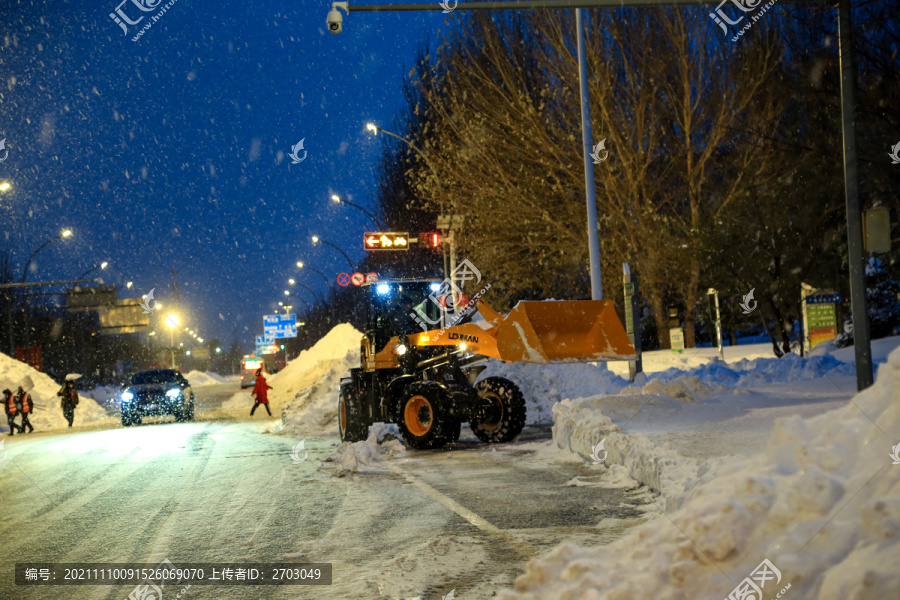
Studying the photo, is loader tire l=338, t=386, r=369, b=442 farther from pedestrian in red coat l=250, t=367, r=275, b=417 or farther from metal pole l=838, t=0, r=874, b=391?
pedestrian in red coat l=250, t=367, r=275, b=417

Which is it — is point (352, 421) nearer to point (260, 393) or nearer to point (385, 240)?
point (385, 240)

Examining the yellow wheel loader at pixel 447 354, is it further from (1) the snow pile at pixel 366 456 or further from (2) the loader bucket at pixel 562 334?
(1) the snow pile at pixel 366 456

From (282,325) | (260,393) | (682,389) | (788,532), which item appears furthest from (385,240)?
(282,325)

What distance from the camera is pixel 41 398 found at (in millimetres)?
32562

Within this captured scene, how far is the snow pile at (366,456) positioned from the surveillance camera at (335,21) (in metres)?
5.62

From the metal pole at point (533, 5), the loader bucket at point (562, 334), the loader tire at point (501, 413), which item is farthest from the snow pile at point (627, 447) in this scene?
the metal pole at point (533, 5)

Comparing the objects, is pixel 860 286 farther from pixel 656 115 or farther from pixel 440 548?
pixel 656 115

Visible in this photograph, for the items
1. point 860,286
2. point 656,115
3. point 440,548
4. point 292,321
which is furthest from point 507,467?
point 292,321

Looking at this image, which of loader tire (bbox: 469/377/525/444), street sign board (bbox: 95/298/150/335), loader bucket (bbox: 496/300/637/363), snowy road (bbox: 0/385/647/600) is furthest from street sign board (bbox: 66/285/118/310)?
loader bucket (bbox: 496/300/637/363)

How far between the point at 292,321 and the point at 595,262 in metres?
63.1

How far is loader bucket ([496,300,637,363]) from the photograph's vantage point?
443 inches

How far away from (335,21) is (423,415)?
19.3 ft

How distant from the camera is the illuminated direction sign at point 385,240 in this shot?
25422mm

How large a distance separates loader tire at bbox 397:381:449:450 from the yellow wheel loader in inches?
0.6
